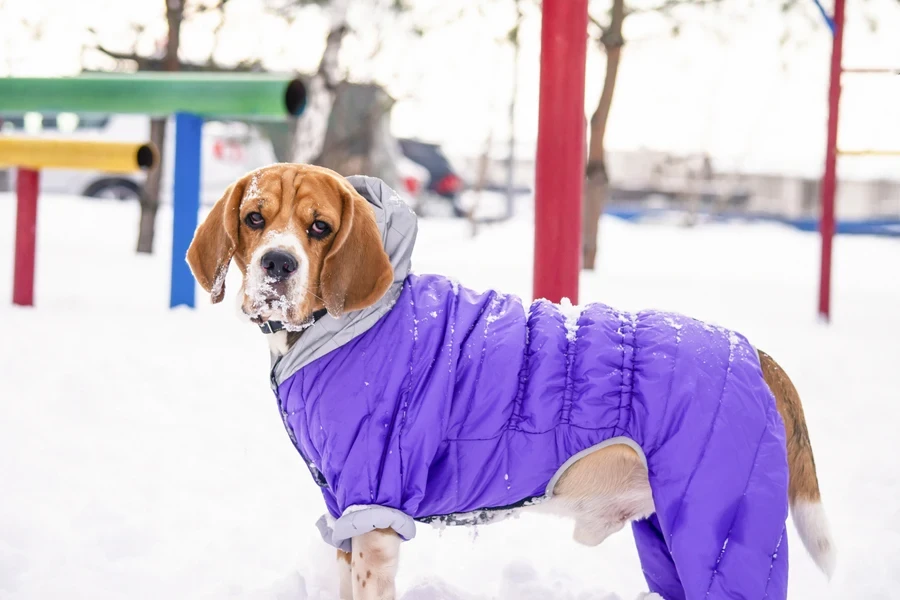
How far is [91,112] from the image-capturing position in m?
7.11

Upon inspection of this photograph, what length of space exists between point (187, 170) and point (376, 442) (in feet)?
17.1

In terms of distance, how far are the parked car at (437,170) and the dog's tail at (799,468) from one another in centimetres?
1771

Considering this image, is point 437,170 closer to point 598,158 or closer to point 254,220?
point 598,158

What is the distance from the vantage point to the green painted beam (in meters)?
6.35

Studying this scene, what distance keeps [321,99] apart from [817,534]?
30.0ft

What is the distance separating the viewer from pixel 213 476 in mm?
3756

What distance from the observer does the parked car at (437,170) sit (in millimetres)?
20078

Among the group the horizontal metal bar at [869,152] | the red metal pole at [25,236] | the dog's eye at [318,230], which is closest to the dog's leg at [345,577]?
the dog's eye at [318,230]

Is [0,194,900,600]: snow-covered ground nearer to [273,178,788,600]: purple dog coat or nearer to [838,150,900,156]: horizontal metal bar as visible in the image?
A: [273,178,788,600]: purple dog coat

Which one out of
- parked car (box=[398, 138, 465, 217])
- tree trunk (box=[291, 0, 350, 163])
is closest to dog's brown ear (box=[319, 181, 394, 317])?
tree trunk (box=[291, 0, 350, 163])

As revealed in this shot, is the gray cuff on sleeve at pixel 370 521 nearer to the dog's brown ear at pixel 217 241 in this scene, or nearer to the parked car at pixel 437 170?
the dog's brown ear at pixel 217 241

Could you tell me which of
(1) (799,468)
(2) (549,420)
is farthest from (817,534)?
(2) (549,420)

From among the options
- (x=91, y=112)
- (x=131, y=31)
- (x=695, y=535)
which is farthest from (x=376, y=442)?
(x=131, y=31)

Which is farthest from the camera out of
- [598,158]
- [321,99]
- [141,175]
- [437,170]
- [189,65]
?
[437,170]
